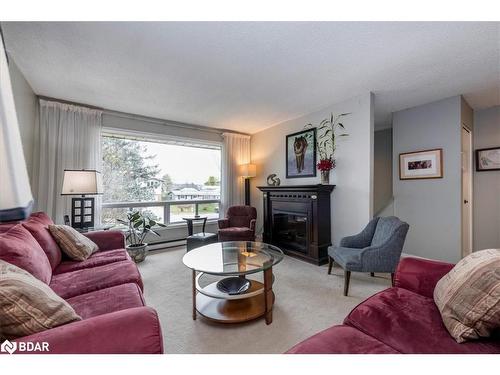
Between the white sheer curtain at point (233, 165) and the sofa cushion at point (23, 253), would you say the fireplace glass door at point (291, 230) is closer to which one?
the white sheer curtain at point (233, 165)

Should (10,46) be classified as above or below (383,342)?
above

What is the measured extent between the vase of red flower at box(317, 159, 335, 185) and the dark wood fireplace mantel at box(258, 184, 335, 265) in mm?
153

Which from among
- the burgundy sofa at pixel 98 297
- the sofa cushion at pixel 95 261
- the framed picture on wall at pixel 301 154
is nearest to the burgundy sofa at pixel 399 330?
the burgundy sofa at pixel 98 297

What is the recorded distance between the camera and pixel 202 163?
15.4ft

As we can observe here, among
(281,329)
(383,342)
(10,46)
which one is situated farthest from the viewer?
(10,46)

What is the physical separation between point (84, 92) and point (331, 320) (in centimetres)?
381

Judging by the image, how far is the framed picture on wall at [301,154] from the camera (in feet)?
12.2

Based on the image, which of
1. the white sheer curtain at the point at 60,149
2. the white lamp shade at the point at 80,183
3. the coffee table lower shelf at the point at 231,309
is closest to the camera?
the coffee table lower shelf at the point at 231,309

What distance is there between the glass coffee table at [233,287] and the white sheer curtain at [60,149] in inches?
92.4

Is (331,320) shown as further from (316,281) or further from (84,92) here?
(84,92)

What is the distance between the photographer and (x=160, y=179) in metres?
4.16

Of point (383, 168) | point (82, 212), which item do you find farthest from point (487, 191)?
point (82, 212)

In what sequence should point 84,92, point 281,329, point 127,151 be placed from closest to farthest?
point 281,329, point 84,92, point 127,151
